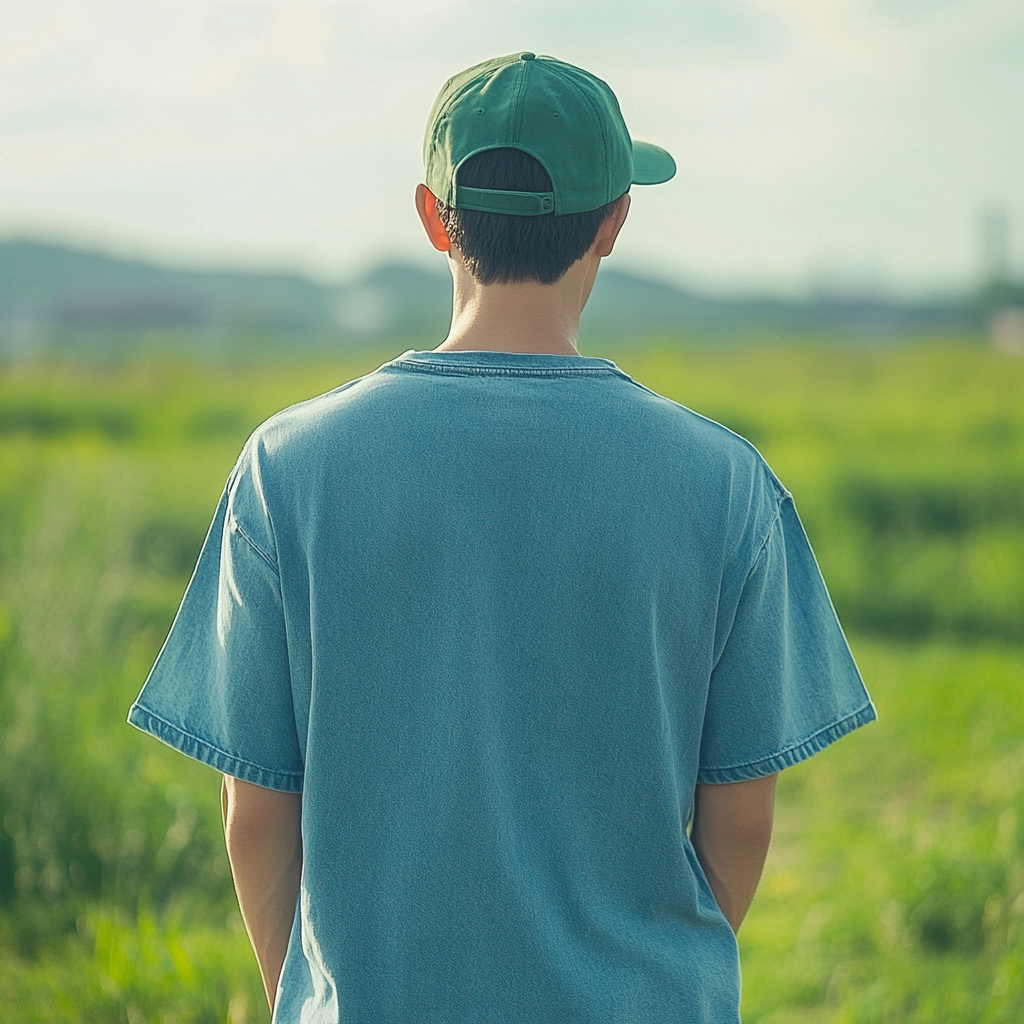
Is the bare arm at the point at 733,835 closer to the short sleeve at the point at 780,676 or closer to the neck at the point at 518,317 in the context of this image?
the short sleeve at the point at 780,676

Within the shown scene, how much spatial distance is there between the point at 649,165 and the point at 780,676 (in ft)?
1.99

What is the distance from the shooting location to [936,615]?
7168mm

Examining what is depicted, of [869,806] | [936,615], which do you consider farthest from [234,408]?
[869,806]

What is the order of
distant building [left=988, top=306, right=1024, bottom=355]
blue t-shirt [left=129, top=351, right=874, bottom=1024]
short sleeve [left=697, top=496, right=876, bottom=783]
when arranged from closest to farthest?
1. blue t-shirt [left=129, top=351, right=874, bottom=1024]
2. short sleeve [left=697, top=496, right=876, bottom=783]
3. distant building [left=988, top=306, right=1024, bottom=355]

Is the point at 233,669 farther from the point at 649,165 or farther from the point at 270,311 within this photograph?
the point at 270,311

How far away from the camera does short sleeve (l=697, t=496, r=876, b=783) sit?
47.8 inches

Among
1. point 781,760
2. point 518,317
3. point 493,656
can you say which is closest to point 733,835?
point 781,760

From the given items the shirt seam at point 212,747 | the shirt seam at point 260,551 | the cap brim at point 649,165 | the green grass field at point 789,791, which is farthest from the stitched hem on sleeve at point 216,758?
the green grass field at point 789,791

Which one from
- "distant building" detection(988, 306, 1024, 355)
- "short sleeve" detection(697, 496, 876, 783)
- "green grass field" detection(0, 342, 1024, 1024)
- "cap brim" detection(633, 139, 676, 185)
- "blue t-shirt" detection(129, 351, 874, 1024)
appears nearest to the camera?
"blue t-shirt" detection(129, 351, 874, 1024)

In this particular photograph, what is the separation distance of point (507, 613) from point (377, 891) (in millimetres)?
302

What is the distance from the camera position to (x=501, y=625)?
3.64ft

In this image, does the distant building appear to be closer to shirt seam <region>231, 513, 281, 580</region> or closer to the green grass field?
the green grass field

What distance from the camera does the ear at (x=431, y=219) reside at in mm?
1236

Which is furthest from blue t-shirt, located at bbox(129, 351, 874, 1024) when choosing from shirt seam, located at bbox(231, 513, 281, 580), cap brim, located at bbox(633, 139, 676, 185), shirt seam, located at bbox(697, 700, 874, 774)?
cap brim, located at bbox(633, 139, 676, 185)
